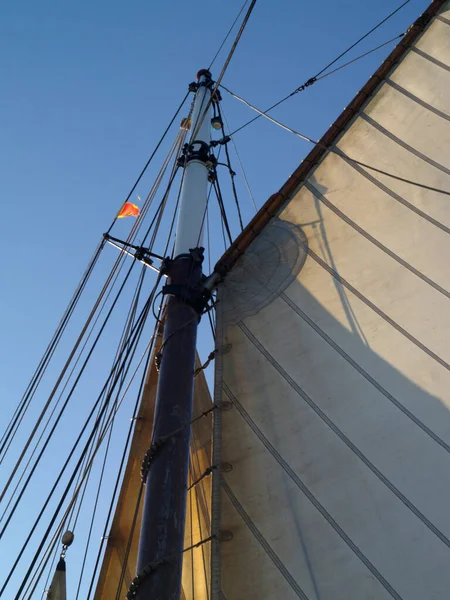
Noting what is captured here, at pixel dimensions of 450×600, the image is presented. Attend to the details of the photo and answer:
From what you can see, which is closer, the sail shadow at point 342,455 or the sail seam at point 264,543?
the sail shadow at point 342,455

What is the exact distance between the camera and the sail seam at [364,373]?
3402 mm

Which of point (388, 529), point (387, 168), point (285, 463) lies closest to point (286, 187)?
point (387, 168)

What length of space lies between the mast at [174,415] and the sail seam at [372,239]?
0.99m

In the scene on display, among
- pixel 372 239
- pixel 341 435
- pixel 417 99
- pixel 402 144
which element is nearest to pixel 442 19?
pixel 417 99

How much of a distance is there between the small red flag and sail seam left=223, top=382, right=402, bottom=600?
335 centimetres

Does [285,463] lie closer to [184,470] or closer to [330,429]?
[330,429]

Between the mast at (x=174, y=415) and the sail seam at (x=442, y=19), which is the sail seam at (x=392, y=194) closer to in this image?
the mast at (x=174, y=415)

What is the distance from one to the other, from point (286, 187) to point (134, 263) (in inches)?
70.4

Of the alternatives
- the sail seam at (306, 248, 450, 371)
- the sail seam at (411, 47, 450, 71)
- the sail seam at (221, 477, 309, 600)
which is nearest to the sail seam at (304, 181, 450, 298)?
the sail seam at (306, 248, 450, 371)

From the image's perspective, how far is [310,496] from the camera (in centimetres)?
350

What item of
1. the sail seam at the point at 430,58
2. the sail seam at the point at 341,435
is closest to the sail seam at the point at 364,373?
the sail seam at the point at 341,435

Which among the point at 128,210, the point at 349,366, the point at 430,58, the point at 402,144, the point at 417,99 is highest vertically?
the point at 128,210

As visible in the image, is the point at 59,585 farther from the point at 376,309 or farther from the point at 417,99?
the point at 417,99

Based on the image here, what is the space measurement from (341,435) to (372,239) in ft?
5.46
